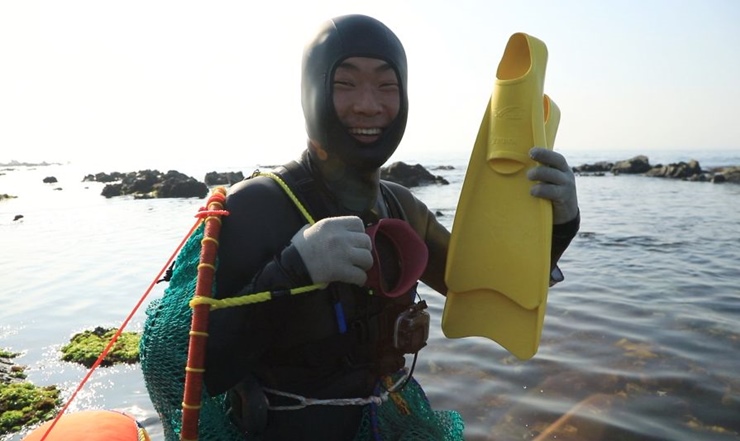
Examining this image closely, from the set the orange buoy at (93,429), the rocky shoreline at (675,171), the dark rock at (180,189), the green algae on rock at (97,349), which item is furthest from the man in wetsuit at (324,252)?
the rocky shoreline at (675,171)

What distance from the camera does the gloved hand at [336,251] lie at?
7.10ft

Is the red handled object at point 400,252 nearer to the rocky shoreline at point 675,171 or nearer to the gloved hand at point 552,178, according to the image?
the gloved hand at point 552,178

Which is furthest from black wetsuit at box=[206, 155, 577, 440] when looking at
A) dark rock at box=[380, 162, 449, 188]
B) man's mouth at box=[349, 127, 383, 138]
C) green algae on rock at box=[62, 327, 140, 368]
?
dark rock at box=[380, 162, 449, 188]

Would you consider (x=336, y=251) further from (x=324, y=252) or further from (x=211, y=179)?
(x=211, y=179)

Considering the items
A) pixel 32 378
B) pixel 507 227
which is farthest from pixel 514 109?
pixel 32 378

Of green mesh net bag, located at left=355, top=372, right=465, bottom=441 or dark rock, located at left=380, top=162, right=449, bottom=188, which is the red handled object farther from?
dark rock, located at left=380, top=162, right=449, bottom=188

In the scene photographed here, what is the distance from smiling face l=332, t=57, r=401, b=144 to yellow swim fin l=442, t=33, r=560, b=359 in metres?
0.56

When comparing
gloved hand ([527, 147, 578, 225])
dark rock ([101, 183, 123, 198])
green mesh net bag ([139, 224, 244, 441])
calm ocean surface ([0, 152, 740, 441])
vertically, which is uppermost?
gloved hand ([527, 147, 578, 225])

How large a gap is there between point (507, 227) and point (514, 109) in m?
0.59

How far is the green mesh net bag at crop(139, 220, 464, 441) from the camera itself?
2318 millimetres

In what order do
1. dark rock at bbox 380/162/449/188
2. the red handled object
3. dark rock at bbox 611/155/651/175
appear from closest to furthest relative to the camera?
1. the red handled object
2. dark rock at bbox 380/162/449/188
3. dark rock at bbox 611/155/651/175

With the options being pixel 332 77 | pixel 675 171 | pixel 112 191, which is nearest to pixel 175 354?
pixel 332 77

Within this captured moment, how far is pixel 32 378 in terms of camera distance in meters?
6.88

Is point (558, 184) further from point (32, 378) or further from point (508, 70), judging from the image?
point (32, 378)
